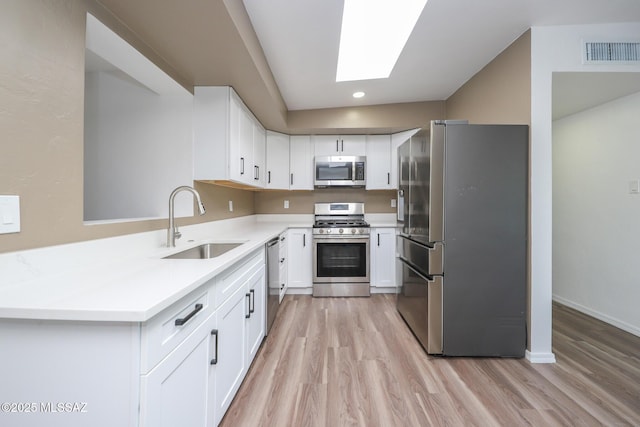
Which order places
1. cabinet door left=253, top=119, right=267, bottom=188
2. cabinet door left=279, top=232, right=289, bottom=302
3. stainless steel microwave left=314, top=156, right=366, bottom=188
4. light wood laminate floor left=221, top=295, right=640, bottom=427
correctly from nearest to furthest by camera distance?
light wood laminate floor left=221, top=295, right=640, bottom=427
cabinet door left=253, top=119, right=267, bottom=188
cabinet door left=279, top=232, right=289, bottom=302
stainless steel microwave left=314, top=156, right=366, bottom=188

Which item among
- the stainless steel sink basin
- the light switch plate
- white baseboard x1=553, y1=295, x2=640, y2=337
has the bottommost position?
white baseboard x1=553, y1=295, x2=640, y2=337

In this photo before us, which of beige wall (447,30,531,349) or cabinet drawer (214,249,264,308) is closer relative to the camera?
cabinet drawer (214,249,264,308)

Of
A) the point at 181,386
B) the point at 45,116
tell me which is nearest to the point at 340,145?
the point at 45,116

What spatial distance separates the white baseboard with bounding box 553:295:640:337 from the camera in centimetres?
240

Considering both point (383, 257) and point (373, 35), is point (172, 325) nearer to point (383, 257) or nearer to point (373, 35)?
point (373, 35)

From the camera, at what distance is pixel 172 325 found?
3.02ft

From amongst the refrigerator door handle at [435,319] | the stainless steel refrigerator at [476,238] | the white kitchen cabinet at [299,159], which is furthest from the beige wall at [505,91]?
the white kitchen cabinet at [299,159]

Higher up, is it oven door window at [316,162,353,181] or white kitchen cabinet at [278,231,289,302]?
oven door window at [316,162,353,181]

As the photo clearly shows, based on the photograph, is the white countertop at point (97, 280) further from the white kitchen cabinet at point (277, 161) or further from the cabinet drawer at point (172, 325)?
the white kitchen cabinet at point (277, 161)

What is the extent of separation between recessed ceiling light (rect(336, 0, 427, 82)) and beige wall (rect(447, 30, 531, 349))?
881 millimetres

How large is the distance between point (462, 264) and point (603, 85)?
75.1 inches

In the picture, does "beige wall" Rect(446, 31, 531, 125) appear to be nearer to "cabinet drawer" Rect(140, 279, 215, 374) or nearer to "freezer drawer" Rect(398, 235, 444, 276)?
"freezer drawer" Rect(398, 235, 444, 276)

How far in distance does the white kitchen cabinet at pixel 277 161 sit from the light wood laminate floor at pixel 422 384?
1.94m

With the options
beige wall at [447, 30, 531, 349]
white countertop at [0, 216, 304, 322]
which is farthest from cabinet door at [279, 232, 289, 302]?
beige wall at [447, 30, 531, 349]
